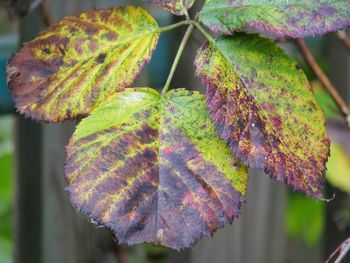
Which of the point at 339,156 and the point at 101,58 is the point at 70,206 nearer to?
the point at 339,156

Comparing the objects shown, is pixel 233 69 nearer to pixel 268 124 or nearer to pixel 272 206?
pixel 268 124

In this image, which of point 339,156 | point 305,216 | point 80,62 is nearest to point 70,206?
point 339,156

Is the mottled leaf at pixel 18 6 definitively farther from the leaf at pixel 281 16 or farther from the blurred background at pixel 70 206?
the leaf at pixel 281 16

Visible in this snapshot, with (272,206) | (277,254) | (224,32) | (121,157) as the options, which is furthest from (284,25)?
(277,254)

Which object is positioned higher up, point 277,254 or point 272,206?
point 272,206

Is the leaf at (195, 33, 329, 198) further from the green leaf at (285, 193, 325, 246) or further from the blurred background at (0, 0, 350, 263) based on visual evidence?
the green leaf at (285, 193, 325, 246)

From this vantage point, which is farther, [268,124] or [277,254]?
[277,254]

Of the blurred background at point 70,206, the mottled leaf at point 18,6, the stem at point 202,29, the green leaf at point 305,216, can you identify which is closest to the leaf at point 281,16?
the stem at point 202,29
